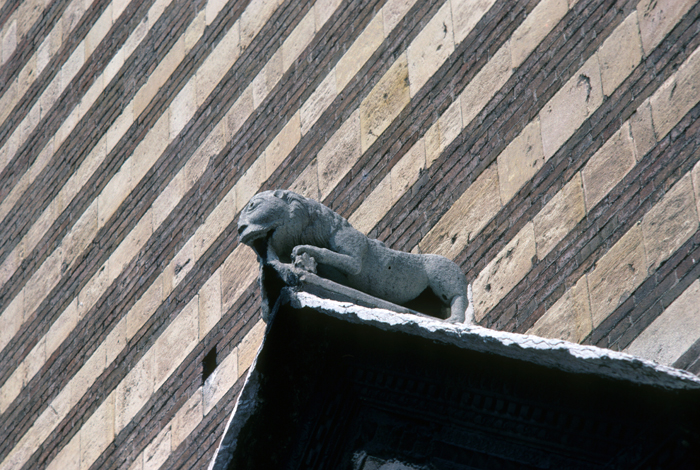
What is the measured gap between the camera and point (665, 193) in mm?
5195

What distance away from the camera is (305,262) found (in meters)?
4.31

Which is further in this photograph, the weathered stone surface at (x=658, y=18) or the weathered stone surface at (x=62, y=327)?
the weathered stone surface at (x=62, y=327)

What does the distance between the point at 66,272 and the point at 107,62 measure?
1.70 metres

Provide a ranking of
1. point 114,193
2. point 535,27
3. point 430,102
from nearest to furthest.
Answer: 1. point 535,27
2. point 430,102
3. point 114,193

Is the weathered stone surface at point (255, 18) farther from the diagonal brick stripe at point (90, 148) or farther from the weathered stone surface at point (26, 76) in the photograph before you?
the weathered stone surface at point (26, 76)

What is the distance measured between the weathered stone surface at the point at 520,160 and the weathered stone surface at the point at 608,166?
325mm

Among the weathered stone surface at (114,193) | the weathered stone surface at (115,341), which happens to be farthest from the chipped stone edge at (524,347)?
the weathered stone surface at (114,193)

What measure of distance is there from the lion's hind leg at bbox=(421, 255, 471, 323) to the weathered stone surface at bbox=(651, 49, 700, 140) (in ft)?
4.16

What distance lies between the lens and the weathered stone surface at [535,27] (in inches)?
244

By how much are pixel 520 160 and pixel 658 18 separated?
91cm

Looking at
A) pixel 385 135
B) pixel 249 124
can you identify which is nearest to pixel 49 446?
pixel 249 124

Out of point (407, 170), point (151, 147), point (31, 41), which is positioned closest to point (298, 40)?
point (151, 147)

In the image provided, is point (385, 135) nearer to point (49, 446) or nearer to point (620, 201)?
point (620, 201)

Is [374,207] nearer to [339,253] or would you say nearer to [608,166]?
[608,166]
